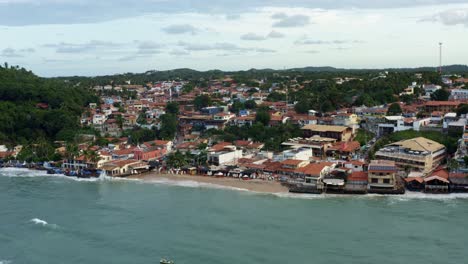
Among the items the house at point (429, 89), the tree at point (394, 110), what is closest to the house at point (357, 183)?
the tree at point (394, 110)

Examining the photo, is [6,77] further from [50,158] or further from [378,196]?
[378,196]

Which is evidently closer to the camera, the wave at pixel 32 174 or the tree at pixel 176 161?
the wave at pixel 32 174

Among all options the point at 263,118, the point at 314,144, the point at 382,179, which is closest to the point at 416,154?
the point at 382,179

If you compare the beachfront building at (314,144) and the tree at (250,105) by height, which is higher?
the tree at (250,105)

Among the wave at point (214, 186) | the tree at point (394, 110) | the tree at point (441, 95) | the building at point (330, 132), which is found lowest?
the wave at point (214, 186)

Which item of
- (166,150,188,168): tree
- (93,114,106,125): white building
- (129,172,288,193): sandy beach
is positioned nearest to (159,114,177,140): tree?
(93,114,106,125): white building

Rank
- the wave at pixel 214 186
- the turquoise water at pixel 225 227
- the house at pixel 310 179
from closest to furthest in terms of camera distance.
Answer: the turquoise water at pixel 225 227 → the wave at pixel 214 186 → the house at pixel 310 179

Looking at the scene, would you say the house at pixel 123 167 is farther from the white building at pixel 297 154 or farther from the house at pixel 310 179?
the house at pixel 310 179

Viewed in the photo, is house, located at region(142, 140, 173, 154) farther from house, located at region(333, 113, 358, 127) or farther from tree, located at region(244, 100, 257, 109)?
tree, located at region(244, 100, 257, 109)
